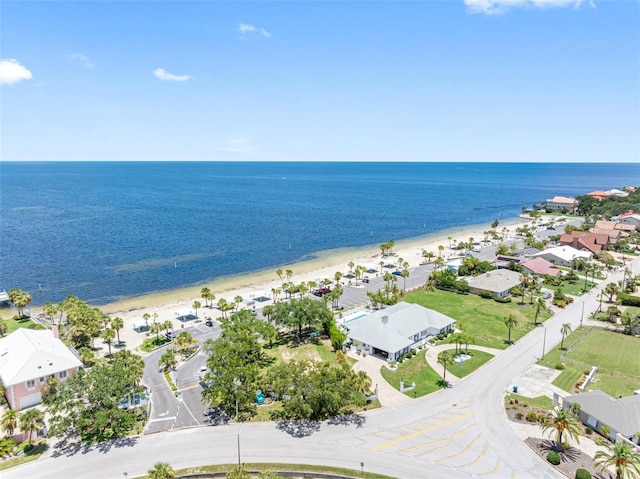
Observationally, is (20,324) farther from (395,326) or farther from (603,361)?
(603,361)

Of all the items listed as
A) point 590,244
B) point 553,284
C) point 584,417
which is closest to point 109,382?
point 584,417

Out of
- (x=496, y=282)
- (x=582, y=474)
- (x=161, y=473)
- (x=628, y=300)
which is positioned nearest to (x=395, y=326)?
(x=582, y=474)

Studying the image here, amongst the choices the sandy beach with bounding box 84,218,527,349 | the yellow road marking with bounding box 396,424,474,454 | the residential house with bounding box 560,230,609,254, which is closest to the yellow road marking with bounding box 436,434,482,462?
the yellow road marking with bounding box 396,424,474,454

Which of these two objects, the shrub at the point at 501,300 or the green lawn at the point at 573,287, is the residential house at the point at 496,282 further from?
the green lawn at the point at 573,287

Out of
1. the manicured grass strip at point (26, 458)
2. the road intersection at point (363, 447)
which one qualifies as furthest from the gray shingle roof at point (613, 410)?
the manicured grass strip at point (26, 458)

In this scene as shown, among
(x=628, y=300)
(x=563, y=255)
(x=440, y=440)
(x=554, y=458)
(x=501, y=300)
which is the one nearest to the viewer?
(x=554, y=458)

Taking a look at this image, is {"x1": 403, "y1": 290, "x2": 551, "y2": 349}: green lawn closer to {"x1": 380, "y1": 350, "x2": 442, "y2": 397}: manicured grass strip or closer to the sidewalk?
{"x1": 380, "y1": 350, "x2": 442, "y2": 397}: manicured grass strip
